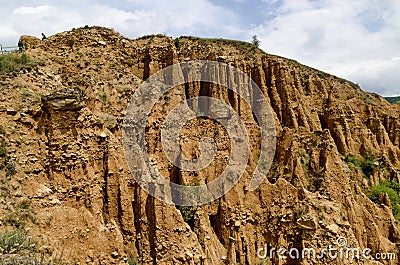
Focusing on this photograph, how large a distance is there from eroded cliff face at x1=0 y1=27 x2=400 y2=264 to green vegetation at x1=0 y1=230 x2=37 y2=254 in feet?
1.71

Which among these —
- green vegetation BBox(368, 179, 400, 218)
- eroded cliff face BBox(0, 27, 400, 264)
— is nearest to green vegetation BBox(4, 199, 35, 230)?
eroded cliff face BBox(0, 27, 400, 264)

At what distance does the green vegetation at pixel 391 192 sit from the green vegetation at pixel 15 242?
84.9 feet

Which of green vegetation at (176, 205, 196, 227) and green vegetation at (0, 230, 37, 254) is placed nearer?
green vegetation at (0, 230, 37, 254)

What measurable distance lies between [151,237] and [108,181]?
2.92 metres

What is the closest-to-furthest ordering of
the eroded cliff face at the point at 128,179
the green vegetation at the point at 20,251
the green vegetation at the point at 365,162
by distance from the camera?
the green vegetation at the point at 20,251 < the eroded cliff face at the point at 128,179 < the green vegetation at the point at 365,162

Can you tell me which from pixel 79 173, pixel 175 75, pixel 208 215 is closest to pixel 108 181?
pixel 79 173

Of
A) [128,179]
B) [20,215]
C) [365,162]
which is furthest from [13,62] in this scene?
[365,162]

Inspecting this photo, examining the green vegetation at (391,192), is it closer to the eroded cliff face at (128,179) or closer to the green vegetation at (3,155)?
the eroded cliff face at (128,179)

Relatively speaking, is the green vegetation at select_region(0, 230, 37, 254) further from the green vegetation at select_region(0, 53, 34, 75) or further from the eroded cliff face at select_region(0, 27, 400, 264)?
the green vegetation at select_region(0, 53, 34, 75)

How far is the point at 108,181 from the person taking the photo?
14398 millimetres

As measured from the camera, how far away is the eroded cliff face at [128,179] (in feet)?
41.0

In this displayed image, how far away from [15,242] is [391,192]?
28.8 meters

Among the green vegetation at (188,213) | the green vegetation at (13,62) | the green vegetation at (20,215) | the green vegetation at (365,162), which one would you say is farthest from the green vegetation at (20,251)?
the green vegetation at (365,162)

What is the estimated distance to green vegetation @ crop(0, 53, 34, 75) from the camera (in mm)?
15602
